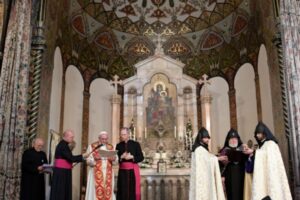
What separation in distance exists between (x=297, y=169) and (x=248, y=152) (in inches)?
68.8

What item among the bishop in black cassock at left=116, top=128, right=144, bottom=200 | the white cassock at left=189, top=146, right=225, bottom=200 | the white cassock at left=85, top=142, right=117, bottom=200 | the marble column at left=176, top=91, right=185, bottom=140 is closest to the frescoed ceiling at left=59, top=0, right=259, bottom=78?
the marble column at left=176, top=91, right=185, bottom=140

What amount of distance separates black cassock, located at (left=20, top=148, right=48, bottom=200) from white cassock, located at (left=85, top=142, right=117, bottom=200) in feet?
2.86

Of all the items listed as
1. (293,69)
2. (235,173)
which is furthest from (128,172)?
(293,69)

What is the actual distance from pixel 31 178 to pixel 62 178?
2.50 feet

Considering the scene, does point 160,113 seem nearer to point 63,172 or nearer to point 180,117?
point 180,117

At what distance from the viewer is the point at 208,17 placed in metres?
13.6

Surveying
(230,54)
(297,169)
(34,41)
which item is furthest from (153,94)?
(297,169)

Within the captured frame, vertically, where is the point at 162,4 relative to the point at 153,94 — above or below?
above

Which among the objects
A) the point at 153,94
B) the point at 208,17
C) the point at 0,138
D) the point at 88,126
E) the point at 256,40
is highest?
the point at 208,17

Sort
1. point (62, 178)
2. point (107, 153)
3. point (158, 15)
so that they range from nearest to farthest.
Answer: point (62, 178), point (107, 153), point (158, 15)

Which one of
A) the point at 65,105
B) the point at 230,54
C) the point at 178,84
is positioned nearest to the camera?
the point at 65,105

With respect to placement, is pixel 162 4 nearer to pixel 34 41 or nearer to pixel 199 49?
pixel 199 49

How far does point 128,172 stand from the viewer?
257 inches

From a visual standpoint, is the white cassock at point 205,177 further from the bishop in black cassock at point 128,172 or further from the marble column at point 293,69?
the marble column at point 293,69
